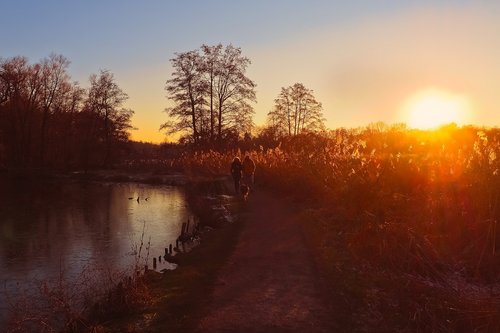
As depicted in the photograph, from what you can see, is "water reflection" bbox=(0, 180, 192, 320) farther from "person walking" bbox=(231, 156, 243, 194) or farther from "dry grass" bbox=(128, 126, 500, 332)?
"dry grass" bbox=(128, 126, 500, 332)

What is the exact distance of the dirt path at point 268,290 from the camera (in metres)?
7.92

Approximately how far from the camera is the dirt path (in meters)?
7.92

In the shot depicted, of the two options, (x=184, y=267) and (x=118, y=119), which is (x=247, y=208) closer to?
(x=184, y=267)

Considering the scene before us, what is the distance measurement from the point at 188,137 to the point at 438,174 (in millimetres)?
39048

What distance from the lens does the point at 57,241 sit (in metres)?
19.2

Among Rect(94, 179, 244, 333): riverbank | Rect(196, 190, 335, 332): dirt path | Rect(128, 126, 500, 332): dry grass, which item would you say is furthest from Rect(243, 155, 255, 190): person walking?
Rect(196, 190, 335, 332): dirt path

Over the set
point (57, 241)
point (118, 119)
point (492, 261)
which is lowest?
point (57, 241)

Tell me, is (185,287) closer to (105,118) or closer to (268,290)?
(268,290)

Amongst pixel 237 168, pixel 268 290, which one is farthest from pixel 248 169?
pixel 268 290

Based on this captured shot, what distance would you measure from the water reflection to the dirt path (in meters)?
3.39

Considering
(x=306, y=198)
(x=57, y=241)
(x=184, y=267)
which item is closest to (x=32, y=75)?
(x=57, y=241)

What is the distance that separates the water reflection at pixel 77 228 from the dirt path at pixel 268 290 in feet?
11.1

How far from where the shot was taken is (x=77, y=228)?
22.3 meters

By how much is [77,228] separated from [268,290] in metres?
15.1
